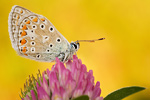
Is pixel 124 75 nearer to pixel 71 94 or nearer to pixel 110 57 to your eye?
pixel 110 57

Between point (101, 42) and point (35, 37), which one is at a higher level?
point (101, 42)

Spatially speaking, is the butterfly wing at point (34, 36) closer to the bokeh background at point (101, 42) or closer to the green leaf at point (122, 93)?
the green leaf at point (122, 93)

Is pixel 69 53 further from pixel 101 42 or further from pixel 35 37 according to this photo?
pixel 101 42

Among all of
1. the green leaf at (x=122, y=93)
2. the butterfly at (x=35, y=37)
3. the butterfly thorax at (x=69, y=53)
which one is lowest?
the green leaf at (x=122, y=93)

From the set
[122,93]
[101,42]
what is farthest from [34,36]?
[101,42]

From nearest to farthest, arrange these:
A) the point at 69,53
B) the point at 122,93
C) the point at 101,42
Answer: the point at 122,93 → the point at 69,53 → the point at 101,42

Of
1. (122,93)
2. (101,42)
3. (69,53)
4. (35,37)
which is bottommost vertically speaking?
(122,93)

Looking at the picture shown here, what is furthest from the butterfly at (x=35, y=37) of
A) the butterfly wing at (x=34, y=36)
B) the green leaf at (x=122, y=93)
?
the green leaf at (x=122, y=93)

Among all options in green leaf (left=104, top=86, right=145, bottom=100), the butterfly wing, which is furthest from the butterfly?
green leaf (left=104, top=86, right=145, bottom=100)

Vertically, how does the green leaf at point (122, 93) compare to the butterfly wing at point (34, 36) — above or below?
below
